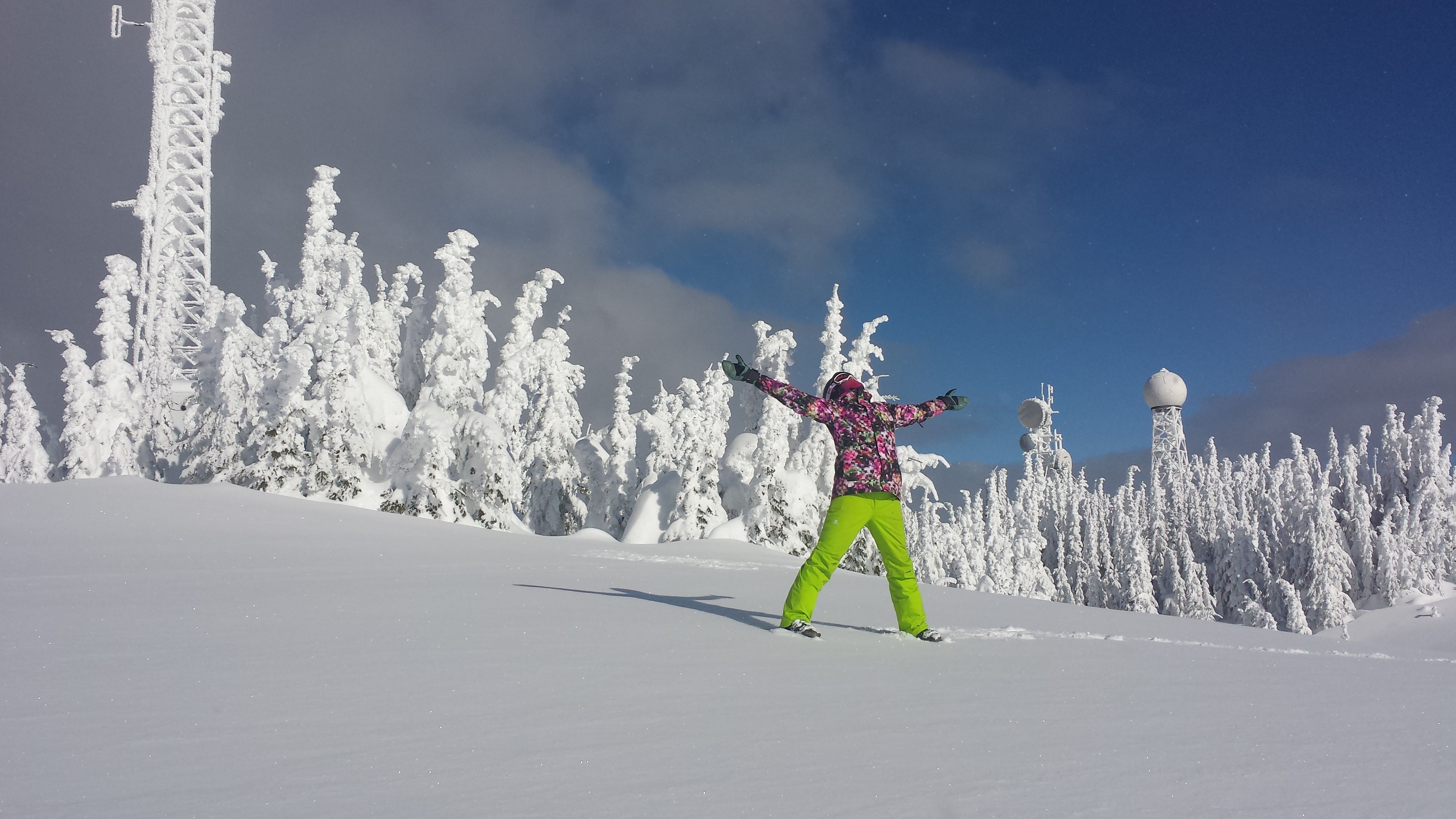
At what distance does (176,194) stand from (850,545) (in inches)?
1866

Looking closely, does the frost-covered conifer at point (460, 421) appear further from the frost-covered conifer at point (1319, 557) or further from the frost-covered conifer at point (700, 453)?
the frost-covered conifer at point (1319, 557)

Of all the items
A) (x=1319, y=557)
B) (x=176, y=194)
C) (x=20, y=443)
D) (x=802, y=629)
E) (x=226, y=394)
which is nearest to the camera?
(x=802, y=629)

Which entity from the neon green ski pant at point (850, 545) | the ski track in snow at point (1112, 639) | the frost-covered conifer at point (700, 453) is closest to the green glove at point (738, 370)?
the neon green ski pant at point (850, 545)

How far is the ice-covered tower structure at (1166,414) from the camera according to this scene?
78500 millimetres

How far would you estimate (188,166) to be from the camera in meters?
42.1

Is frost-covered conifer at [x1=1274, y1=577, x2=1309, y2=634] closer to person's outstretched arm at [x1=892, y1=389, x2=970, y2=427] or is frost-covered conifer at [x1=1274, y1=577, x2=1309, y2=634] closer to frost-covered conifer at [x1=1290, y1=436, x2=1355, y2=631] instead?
frost-covered conifer at [x1=1290, y1=436, x2=1355, y2=631]

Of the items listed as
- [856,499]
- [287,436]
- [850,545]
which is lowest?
[850,545]

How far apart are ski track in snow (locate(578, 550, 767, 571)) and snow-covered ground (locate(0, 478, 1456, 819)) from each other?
10.9 ft

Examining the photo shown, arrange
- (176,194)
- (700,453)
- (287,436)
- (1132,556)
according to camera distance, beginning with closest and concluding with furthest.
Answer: (287,436) → (700,453) → (176,194) → (1132,556)

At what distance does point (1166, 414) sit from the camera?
80.8m

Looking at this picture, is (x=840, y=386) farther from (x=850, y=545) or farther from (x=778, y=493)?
(x=778, y=493)

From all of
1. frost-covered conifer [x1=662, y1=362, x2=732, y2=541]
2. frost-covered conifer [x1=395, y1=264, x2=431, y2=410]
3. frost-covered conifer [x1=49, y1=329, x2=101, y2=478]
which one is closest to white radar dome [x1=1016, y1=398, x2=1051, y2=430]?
frost-covered conifer [x1=662, y1=362, x2=732, y2=541]

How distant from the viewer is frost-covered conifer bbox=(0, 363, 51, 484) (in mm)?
33531

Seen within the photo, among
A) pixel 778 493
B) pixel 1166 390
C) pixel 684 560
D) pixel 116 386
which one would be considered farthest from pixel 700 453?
pixel 1166 390
